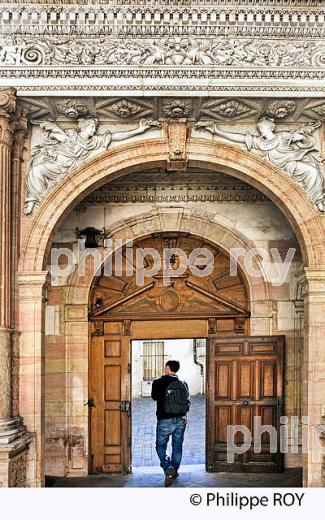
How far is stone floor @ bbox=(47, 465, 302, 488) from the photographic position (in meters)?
7.43

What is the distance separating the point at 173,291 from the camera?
326 inches

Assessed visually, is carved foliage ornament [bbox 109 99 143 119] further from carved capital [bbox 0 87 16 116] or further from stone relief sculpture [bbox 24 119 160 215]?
carved capital [bbox 0 87 16 116]

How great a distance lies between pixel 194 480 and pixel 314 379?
2.21 metres

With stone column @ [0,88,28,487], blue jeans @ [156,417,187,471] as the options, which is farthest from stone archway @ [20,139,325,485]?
blue jeans @ [156,417,187,471]

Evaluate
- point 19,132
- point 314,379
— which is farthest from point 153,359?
point 19,132

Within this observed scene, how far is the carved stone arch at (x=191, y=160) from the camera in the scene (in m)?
6.28

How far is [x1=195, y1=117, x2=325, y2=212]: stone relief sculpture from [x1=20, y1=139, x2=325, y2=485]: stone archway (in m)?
0.08

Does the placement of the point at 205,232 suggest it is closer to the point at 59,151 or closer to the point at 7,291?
the point at 59,151

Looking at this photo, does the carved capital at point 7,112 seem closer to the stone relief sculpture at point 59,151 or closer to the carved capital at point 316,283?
the stone relief sculpture at point 59,151

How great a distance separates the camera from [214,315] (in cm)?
823

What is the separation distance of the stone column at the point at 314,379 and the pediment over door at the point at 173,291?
76.3 inches

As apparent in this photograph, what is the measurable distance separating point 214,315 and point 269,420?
1376mm

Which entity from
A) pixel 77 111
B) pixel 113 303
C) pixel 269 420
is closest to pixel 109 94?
pixel 77 111

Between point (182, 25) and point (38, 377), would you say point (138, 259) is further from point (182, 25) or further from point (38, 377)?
point (182, 25)
